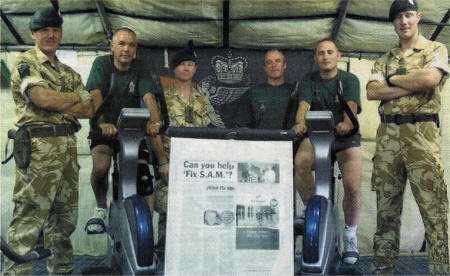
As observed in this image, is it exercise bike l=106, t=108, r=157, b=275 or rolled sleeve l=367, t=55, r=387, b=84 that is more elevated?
rolled sleeve l=367, t=55, r=387, b=84

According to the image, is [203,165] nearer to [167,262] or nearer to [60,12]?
[167,262]

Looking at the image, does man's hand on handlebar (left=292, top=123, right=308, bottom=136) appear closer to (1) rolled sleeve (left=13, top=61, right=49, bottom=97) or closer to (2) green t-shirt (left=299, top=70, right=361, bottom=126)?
(2) green t-shirt (left=299, top=70, right=361, bottom=126)

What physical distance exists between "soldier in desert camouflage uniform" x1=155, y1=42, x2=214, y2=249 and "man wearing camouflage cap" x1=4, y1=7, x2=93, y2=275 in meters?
0.37

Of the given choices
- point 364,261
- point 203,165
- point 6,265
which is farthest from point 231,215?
point 6,265

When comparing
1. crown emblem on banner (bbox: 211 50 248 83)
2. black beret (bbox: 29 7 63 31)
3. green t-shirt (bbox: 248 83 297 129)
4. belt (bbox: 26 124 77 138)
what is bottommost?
belt (bbox: 26 124 77 138)

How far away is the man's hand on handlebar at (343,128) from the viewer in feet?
6.41

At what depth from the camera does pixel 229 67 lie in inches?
80.5

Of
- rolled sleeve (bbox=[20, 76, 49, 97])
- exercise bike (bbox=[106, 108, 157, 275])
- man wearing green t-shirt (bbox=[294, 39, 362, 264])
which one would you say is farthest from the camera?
man wearing green t-shirt (bbox=[294, 39, 362, 264])

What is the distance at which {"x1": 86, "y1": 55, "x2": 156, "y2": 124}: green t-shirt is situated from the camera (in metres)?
1.98

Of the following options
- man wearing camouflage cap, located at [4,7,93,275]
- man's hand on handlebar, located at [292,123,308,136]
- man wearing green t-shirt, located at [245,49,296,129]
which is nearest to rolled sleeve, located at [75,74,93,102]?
man wearing camouflage cap, located at [4,7,93,275]

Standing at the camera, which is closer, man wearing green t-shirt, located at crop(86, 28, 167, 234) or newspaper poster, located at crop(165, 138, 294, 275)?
newspaper poster, located at crop(165, 138, 294, 275)

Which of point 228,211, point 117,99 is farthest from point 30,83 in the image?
point 228,211

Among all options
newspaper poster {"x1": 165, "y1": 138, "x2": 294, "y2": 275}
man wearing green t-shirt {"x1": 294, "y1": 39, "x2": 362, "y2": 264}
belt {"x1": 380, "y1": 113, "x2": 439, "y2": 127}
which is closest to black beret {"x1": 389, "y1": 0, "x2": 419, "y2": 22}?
man wearing green t-shirt {"x1": 294, "y1": 39, "x2": 362, "y2": 264}

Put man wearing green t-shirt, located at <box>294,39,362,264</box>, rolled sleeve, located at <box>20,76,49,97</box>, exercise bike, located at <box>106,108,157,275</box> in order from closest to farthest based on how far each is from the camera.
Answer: exercise bike, located at <box>106,108,157,275</box>, rolled sleeve, located at <box>20,76,49,97</box>, man wearing green t-shirt, located at <box>294,39,362,264</box>
